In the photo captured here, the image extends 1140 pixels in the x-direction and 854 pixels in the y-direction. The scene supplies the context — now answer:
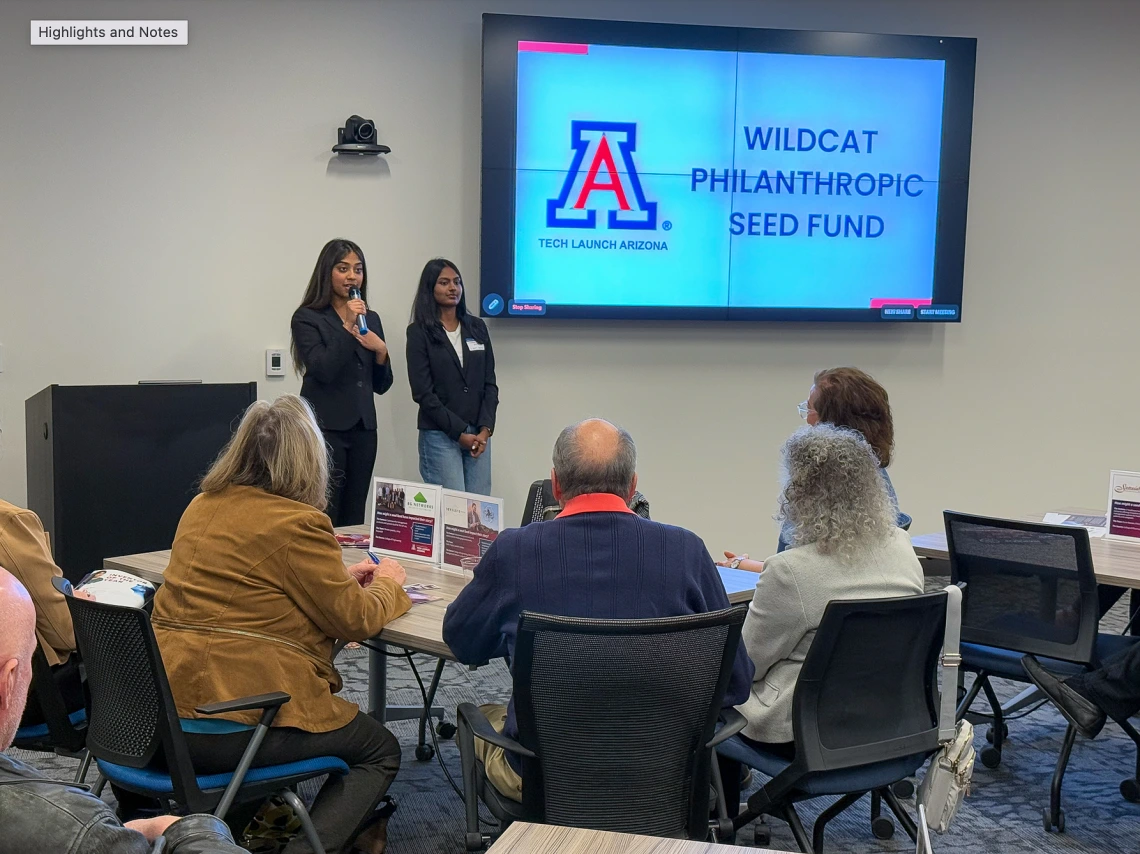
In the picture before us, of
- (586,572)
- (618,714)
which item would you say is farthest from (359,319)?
(618,714)

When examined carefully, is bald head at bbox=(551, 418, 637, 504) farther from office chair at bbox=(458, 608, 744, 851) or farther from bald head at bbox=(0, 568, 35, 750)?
bald head at bbox=(0, 568, 35, 750)

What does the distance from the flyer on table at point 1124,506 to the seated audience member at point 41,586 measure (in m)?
3.53

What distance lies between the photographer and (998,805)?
141 inches

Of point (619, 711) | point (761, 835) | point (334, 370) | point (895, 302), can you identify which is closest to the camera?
point (619, 711)

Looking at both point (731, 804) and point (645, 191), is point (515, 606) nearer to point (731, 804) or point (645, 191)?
point (731, 804)

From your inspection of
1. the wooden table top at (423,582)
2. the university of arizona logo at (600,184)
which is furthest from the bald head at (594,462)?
the university of arizona logo at (600,184)

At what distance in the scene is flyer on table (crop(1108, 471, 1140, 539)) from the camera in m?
4.25

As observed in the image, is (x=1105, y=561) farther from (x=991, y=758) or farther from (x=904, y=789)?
(x=904, y=789)

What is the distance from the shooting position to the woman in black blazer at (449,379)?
5531 mm

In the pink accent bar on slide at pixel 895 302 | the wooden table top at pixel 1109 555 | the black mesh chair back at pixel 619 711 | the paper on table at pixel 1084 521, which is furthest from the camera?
the pink accent bar on slide at pixel 895 302

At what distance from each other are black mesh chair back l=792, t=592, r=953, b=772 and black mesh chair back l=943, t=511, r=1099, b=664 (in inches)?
40.6

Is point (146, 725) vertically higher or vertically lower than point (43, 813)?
lower

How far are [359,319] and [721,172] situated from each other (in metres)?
2.15

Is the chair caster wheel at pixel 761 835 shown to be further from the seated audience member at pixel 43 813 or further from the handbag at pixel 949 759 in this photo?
the seated audience member at pixel 43 813
